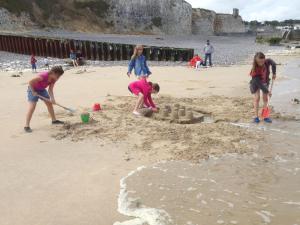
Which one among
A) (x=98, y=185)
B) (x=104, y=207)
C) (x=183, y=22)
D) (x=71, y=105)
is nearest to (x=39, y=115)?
(x=71, y=105)

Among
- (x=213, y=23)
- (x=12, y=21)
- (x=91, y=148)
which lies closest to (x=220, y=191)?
(x=91, y=148)

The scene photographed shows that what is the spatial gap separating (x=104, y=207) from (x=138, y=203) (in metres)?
0.37

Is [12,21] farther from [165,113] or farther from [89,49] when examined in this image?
[165,113]

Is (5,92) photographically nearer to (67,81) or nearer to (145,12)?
(67,81)

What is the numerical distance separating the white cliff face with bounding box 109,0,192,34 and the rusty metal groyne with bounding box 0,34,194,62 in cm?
4157

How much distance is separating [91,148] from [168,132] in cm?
139

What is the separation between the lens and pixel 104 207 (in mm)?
4328

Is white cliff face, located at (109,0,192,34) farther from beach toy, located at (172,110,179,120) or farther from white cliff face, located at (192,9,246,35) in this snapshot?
beach toy, located at (172,110,179,120)

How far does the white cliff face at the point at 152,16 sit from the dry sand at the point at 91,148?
6648 cm

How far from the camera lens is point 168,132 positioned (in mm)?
6996

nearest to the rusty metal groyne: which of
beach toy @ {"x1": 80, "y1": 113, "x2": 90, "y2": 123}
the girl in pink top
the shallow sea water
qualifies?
the girl in pink top

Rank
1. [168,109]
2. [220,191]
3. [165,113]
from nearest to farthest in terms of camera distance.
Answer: [220,191]
[165,113]
[168,109]

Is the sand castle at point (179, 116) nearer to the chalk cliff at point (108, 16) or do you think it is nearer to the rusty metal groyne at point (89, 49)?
the rusty metal groyne at point (89, 49)

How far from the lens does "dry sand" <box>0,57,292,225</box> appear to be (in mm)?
4367
